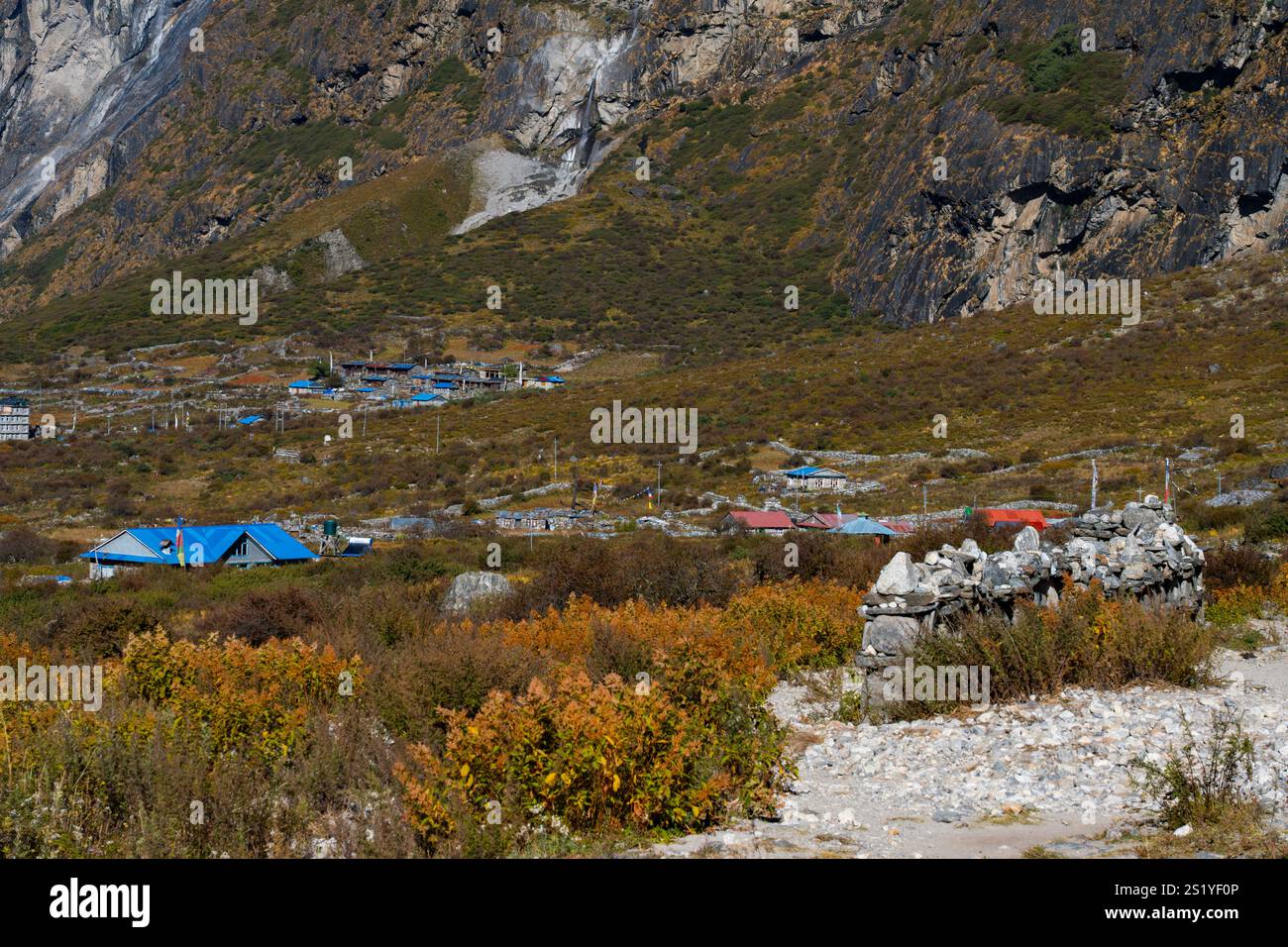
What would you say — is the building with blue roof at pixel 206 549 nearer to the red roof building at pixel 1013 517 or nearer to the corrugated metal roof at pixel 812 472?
the red roof building at pixel 1013 517

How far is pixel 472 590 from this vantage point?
1833 cm

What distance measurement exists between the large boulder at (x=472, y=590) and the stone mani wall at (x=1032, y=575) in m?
7.48

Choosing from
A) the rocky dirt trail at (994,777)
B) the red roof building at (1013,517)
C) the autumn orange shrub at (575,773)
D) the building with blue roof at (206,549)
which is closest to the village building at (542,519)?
the building with blue roof at (206,549)

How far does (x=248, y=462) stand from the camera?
56.2 meters

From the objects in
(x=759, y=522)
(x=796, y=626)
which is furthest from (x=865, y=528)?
(x=796, y=626)

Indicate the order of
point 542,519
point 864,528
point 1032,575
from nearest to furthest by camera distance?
point 1032,575 < point 864,528 < point 542,519

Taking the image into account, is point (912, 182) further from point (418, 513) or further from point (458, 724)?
point (458, 724)

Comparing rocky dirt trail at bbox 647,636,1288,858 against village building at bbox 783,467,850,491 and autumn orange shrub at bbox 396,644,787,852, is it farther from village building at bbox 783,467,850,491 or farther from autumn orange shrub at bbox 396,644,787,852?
village building at bbox 783,467,850,491

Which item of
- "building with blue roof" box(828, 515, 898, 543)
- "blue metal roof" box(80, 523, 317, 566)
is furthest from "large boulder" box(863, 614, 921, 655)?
"blue metal roof" box(80, 523, 317, 566)

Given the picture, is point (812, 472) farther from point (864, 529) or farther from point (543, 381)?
point (543, 381)

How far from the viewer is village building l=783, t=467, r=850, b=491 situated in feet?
137

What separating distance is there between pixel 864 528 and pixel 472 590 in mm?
14642

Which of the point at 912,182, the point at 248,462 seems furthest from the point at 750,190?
the point at 248,462

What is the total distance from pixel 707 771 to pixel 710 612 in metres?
6.96
